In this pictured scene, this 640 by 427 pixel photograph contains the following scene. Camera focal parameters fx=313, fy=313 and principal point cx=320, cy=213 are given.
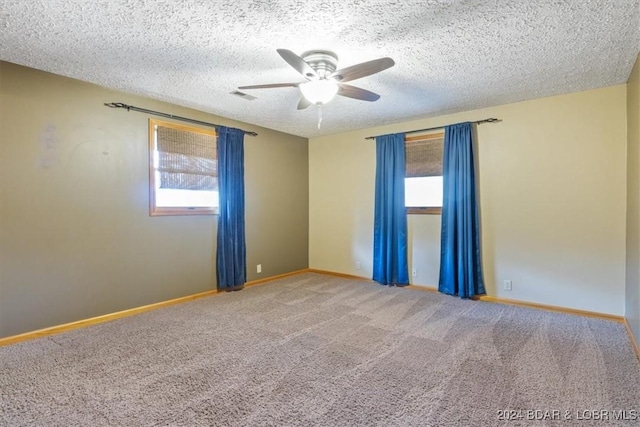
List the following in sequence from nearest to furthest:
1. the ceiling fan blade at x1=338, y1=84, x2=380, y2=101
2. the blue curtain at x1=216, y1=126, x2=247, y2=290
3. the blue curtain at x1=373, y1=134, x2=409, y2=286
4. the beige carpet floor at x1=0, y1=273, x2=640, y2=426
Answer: the beige carpet floor at x1=0, y1=273, x2=640, y2=426 < the ceiling fan blade at x1=338, y1=84, x2=380, y2=101 < the blue curtain at x1=216, y1=126, x2=247, y2=290 < the blue curtain at x1=373, y1=134, x2=409, y2=286

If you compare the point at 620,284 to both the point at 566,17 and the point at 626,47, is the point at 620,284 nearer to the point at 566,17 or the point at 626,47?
the point at 626,47

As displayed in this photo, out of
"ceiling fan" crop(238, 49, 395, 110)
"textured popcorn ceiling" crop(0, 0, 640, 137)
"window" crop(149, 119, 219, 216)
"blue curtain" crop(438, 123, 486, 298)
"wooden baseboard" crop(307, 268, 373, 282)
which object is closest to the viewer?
"textured popcorn ceiling" crop(0, 0, 640, 137)

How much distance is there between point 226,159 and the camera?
175 inches

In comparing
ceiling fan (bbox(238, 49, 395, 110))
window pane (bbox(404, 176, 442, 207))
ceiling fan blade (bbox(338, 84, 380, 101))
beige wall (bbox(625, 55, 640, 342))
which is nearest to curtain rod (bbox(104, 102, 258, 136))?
ceiling fan (bbox(238, 49, 395, 110))

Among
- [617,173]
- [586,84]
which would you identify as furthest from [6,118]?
[617,173]

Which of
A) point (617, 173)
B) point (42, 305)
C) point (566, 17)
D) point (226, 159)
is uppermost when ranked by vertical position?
point (566, 17)

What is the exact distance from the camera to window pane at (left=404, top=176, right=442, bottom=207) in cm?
450

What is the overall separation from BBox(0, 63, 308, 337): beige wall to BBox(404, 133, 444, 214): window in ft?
9.44

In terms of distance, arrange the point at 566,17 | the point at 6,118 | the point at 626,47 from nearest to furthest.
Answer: the point at 566,17 → the point at 626,47 → the point at 6,118

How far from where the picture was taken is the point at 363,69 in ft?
7.69

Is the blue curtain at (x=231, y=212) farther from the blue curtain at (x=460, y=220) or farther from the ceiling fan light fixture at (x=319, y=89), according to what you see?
the blue curtain at (x=460, y=220)

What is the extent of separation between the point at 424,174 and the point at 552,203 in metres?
1.57

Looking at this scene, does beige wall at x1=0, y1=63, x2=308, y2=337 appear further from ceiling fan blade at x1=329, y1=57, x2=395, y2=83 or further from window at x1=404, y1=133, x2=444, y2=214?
window at x1=404, y1=133, x2=444, y2=214

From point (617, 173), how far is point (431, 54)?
8.11 ft
